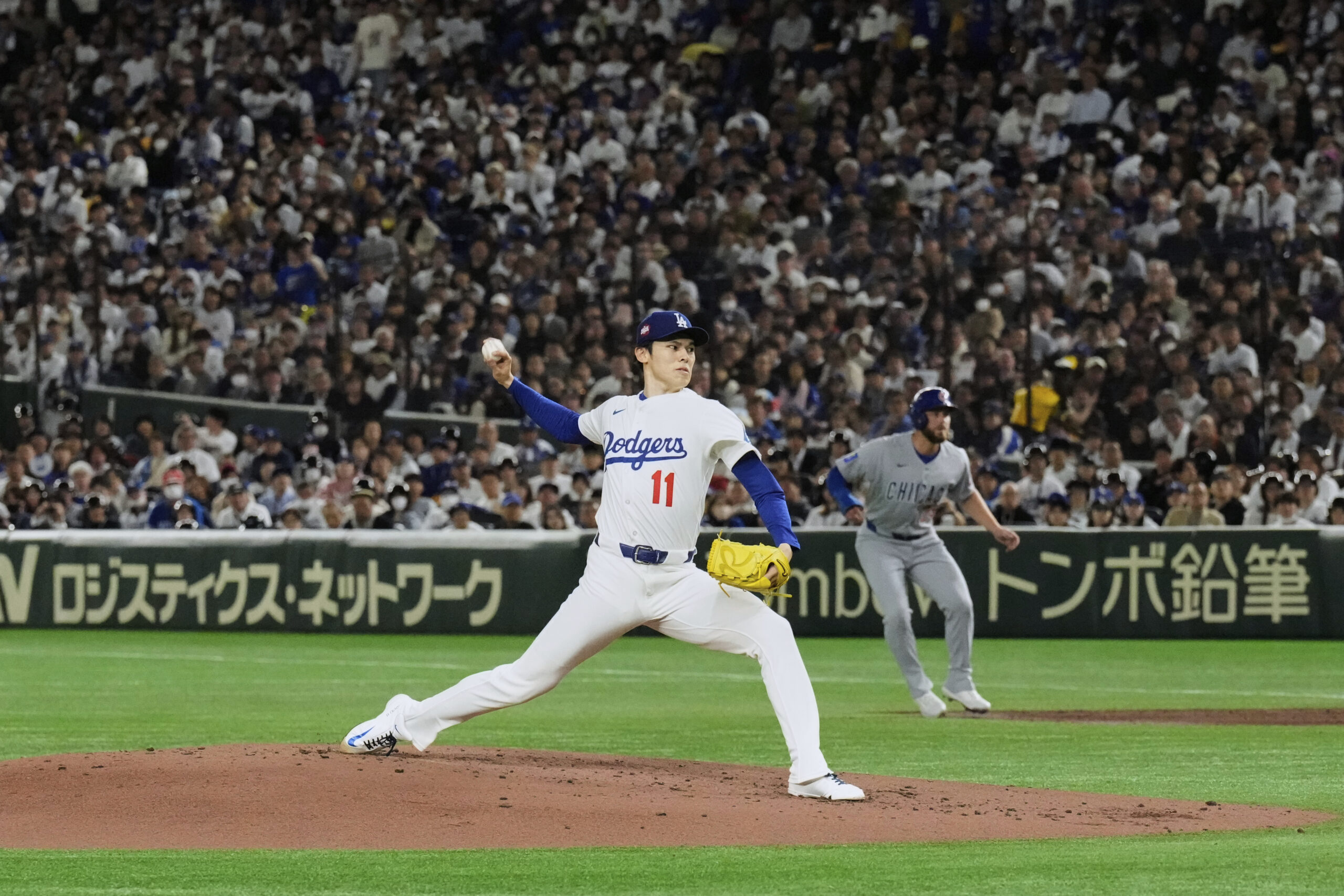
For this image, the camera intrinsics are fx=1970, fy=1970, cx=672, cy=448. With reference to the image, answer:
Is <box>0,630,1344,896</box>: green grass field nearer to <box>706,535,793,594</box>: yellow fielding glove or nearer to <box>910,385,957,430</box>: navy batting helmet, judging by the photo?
<box>706,535,793,594</box>: yellow fielding glove

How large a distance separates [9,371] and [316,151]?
5015 mm

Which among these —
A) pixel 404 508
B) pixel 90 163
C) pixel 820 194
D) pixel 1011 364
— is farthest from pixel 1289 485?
pixel 90 163

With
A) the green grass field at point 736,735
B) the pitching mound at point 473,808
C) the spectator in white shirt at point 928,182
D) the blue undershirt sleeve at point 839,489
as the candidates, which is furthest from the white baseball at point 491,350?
the spectator in white shirt at point 928,182

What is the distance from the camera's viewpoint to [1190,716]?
11797 millimetres

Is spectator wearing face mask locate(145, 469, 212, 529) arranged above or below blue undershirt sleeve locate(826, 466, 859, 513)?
below

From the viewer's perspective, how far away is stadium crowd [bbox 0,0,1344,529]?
1880 centimetres

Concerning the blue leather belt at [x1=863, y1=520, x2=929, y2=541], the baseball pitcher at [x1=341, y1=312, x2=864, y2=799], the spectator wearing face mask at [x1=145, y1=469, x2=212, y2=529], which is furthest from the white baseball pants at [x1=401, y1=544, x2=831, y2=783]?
the spectator wearing face mask at [x1=145, y1=469, x2=212, y2=529]

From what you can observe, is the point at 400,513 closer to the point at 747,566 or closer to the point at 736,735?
the point at 736,735

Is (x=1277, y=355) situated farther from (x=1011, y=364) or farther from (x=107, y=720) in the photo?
(x=107, y=720)

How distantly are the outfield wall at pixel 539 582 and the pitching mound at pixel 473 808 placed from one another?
31.2 ft

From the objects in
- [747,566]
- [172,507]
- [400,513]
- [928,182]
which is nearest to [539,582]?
[400,513]

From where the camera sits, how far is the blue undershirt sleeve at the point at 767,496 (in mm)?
7246

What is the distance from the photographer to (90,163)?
83.4ft

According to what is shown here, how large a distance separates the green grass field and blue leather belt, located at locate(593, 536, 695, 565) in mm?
1258
